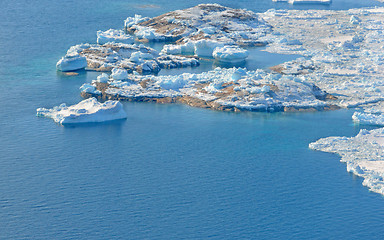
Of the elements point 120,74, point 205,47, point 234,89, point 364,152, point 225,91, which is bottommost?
point 364,152

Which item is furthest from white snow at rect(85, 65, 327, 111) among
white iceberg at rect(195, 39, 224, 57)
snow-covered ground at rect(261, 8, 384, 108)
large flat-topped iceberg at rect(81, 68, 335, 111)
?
white iceberg at rect(195, 39, 224, 57)

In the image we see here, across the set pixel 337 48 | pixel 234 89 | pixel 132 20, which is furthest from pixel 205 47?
pixel 132 20

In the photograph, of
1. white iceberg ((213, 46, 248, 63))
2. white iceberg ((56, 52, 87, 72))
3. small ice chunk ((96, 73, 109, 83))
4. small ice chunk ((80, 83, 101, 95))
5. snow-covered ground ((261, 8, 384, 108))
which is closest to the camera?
small ice chunk ((80, 83, 101, 95))

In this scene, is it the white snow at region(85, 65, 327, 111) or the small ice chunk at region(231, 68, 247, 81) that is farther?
the small ice chunk at region(231, 68, 247, 81)

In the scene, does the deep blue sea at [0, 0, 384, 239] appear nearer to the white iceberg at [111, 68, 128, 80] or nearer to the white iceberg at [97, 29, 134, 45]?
the white iceberg at [111, 68, 128, 80]

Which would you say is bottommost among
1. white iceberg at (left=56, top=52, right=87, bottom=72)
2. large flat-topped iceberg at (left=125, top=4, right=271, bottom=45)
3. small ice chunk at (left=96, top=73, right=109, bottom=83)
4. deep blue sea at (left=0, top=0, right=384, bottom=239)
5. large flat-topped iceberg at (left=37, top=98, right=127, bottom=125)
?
deep blue sea at (left=0, top=0, right=384, bottom=239)

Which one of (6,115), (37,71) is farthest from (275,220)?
(37,71)

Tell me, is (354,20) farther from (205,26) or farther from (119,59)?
(119,59)
